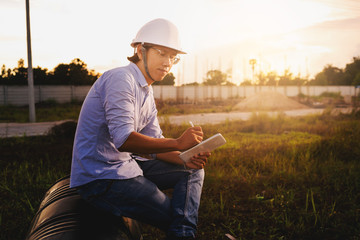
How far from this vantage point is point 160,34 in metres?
2.01

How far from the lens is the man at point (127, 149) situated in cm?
175

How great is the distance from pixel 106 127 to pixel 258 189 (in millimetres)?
2748

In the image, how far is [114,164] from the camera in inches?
73.0

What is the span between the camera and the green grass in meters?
3.06

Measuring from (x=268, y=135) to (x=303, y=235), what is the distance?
213 inches

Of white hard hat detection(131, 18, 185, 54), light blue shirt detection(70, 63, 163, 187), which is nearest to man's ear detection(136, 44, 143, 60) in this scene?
white hard hat detection(131, 18, 185, 54)

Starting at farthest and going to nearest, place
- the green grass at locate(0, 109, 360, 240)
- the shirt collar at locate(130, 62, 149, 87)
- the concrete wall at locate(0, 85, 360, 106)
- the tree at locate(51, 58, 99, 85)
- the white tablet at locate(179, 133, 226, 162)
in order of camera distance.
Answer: the tree at locate(51, 58, 99, 85)
the concrete wall at locate(0, 85, 360, 106)
the green grass at locate(0, 109, 360, 240)
the shirt collar at locate(130, 62, 149, 87)
the white tablet at locate(179, 133, 226, 162)

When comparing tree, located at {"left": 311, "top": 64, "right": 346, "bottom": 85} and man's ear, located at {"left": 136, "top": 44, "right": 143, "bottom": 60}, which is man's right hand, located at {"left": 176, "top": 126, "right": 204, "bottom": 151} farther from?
tree, located at {"left": 311, "top": 64, "right": 346, "bottom": 85}

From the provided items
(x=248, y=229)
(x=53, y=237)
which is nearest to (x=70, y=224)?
(x=53, y=237)

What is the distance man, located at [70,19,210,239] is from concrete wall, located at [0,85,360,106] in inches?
835

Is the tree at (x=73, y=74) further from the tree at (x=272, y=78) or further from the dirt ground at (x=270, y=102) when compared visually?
the tree at (x=272, y=78)

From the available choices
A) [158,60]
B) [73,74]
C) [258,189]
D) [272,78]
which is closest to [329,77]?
[272,78]

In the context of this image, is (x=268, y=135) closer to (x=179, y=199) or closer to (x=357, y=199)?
(x=357, y=199)

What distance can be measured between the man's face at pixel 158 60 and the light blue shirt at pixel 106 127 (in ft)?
0.56
